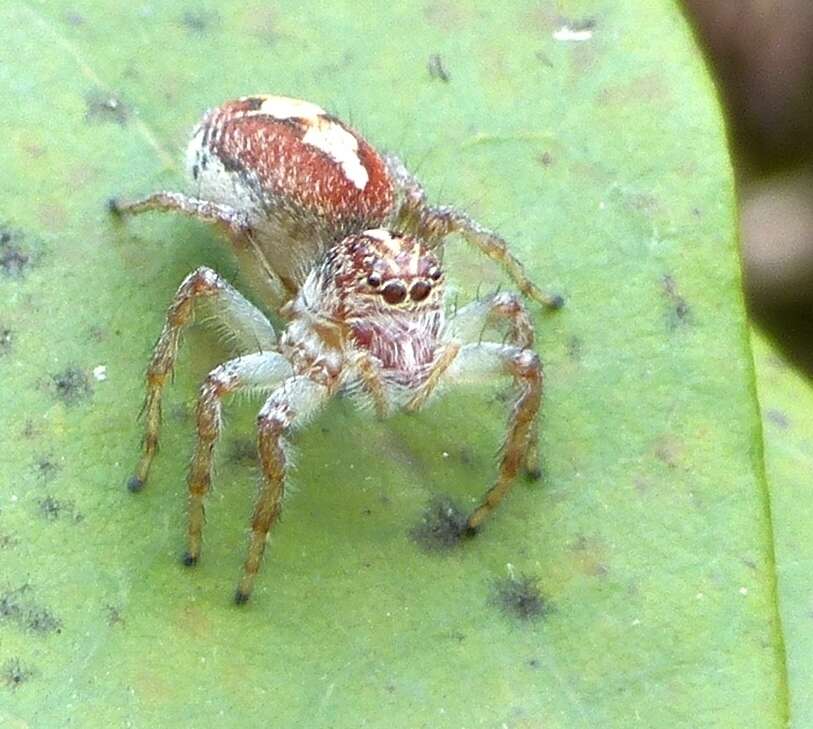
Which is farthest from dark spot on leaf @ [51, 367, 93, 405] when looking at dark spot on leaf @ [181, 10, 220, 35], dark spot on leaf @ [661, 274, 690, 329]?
dark spot on leaf @ [661, 274, 690, 329]

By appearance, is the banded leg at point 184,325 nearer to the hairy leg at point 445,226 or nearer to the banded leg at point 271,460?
the banded leg at point 271,460

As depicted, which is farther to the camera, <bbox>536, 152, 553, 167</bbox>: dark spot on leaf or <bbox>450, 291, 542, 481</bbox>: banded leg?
<bbox>536, 152, 553, 167</bbox>: dark spot on leaf

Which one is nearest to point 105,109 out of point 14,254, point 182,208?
point 182,208

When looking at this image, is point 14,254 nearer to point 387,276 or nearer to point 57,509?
point 57,509

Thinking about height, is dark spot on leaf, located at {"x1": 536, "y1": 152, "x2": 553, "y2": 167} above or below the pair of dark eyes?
above

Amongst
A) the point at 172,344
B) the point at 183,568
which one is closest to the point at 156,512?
the point at 183,568

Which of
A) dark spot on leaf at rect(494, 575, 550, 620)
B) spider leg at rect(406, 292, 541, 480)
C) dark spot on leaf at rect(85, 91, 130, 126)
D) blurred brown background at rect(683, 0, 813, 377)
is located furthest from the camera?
blurred brown background at rect(683, 0, 813, 377)

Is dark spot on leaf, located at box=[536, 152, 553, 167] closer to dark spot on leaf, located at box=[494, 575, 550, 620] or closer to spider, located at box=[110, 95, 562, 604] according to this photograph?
spider, located at box=[110, 95, 562, 604]

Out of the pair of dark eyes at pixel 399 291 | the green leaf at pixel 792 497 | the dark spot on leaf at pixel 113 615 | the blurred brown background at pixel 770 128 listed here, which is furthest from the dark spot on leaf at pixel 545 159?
the blurred brown background at pixel 770 128
